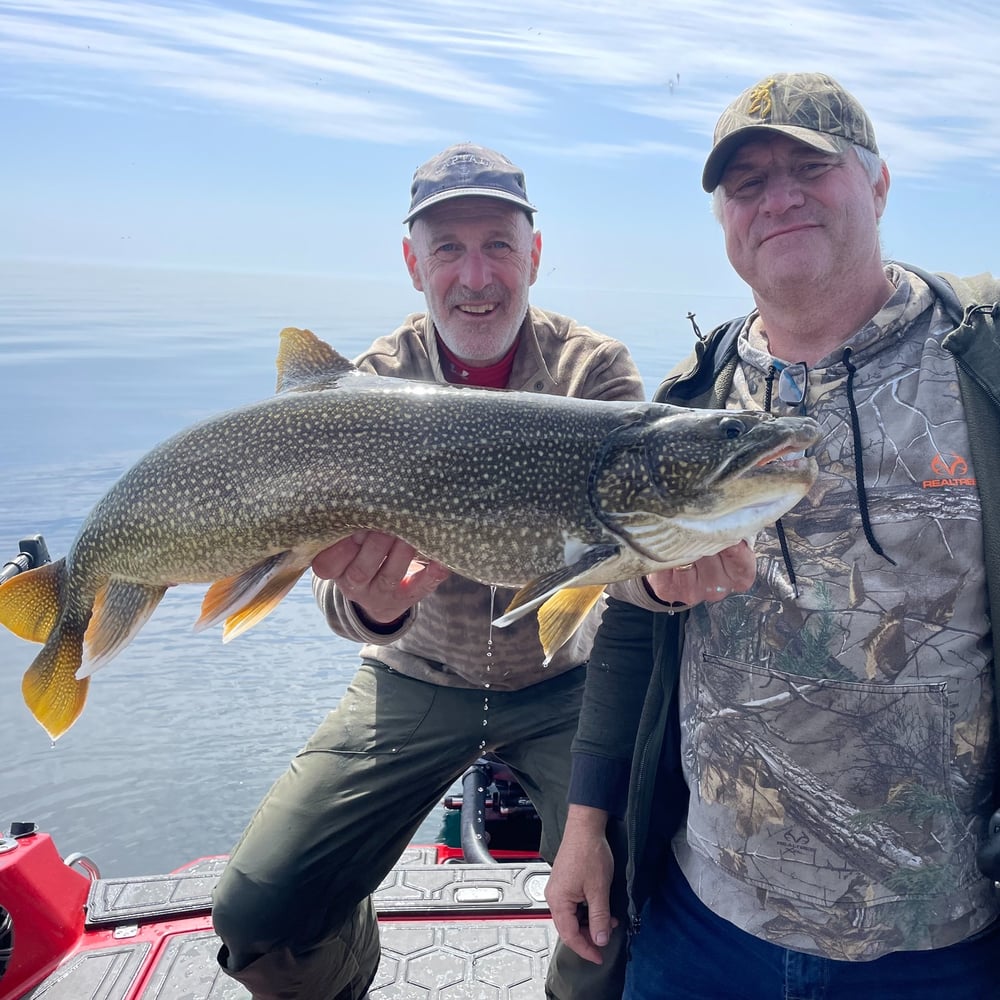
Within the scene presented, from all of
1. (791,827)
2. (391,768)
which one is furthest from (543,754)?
(791,827)

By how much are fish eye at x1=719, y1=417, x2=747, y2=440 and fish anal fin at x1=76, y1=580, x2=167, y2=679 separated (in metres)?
1.76

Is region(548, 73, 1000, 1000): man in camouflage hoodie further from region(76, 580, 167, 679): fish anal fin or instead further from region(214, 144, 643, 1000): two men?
region(76, 580, 167, 679): fish anal fin

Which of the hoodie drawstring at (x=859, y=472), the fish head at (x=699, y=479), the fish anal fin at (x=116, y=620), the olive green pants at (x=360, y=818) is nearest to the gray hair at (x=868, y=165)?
the hoodie drawstring at (x=859, y=472)

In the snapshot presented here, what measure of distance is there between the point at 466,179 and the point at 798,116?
1619 millimetres

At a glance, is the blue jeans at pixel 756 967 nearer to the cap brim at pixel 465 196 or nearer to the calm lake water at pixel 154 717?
the calm lake water at pixel 154 717

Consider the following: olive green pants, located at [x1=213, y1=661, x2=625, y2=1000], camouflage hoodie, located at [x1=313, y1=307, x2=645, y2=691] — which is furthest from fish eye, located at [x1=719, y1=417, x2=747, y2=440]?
olive green pants, located at [x1=213, y1=661, x2=625, y2=1000]

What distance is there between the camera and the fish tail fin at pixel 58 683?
2816 mm

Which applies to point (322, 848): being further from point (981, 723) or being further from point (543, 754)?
point (981, 723)

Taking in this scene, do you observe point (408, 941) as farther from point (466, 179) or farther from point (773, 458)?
point (466, 179)

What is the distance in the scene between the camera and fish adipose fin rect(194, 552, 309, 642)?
8.64 feet

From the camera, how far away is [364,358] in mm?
3953

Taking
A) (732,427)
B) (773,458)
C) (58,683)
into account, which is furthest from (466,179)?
(58,683)

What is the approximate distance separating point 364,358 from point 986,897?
2.99 metres

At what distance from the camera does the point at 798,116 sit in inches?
103
